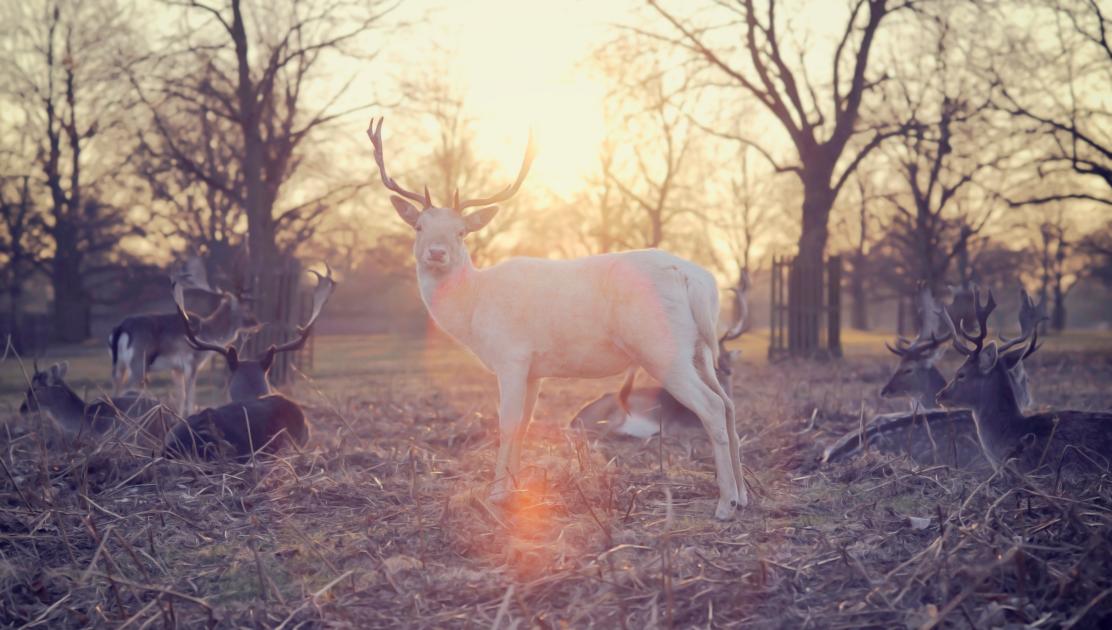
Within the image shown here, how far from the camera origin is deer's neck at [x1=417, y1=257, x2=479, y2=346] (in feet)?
19.8

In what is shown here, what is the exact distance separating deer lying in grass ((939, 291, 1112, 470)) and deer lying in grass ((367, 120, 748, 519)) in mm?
2041

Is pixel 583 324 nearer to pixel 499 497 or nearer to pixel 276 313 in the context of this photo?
pixel 499 497

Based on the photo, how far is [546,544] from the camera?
431 cm

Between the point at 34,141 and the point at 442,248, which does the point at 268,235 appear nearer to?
the point at 442,248

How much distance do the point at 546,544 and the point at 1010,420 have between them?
4258 mm

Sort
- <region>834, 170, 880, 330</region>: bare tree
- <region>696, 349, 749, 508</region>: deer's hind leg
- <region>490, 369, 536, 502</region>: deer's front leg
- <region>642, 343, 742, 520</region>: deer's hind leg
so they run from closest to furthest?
<region>642, 343, 742, 520</region>: deer's hind leg
<region>696, 349, 749, 508</region>: deer's hind leg
<region>490, 369, 536, 502</region>: deer's front leg
<region>834, 170, 880, 330</region>: bare tree

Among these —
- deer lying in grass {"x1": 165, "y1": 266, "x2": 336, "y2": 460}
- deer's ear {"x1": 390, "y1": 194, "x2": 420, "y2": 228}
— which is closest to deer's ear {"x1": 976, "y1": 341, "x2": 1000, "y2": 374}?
deer's ear {"x1": 390, "y1": 194, "x2": 420, "y2": 228}

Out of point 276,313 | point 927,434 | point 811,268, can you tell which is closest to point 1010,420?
point 927,434

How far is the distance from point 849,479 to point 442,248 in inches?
130

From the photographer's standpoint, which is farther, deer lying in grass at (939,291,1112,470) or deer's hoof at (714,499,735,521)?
deer lying in grass at (939,291,1112,470)

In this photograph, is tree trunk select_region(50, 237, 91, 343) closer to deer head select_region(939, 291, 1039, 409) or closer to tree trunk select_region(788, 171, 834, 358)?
tree trunk select_region(788, 171, 834, 358)

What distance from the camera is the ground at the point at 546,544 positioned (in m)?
3.48

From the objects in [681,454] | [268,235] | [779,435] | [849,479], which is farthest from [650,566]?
[268,235]

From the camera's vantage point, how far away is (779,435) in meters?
7.90
